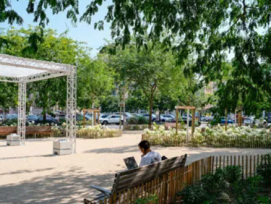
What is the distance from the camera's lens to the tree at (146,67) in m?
29.8

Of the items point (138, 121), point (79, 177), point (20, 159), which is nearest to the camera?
point (79, 177)

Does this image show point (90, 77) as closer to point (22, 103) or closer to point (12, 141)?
point (22, 103)

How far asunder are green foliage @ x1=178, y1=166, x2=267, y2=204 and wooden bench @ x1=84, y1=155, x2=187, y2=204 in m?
0.49

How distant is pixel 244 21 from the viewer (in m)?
9.51

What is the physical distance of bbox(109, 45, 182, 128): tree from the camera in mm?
29766

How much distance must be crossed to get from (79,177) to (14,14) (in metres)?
5.14

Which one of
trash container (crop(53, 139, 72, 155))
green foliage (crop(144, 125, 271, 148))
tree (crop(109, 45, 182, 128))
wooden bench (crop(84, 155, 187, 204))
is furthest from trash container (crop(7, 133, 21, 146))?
tree (crop(109, 45, 182, 128))

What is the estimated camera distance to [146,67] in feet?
96.7

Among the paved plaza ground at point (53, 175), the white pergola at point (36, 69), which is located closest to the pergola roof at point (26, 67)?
the white pergola at point (36, 69)

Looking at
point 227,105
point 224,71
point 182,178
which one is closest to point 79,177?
point 182,178

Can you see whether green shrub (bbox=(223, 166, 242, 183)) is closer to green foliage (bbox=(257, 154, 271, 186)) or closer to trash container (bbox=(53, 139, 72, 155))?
green foliage (bbox=(257, 154, 271, 186))

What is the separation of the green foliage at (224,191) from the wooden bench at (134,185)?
Result: 0.49 m

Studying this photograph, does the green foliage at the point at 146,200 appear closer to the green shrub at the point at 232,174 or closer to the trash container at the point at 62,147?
the green shrub at the point at 232,174

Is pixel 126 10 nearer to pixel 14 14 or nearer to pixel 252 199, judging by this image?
pixel 14 14
